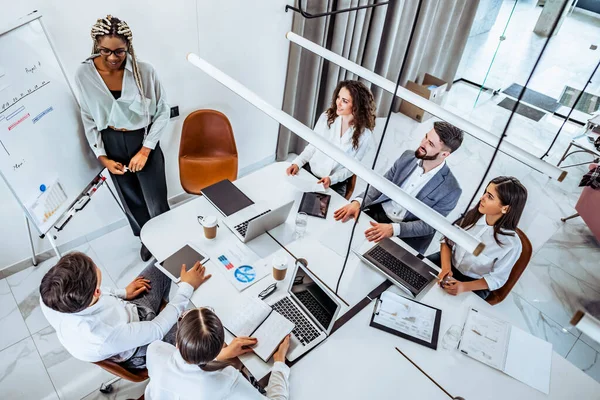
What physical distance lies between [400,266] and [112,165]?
1793mm

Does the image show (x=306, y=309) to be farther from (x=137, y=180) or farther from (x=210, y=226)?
(x=137, y=180)

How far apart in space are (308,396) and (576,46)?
18.0ft

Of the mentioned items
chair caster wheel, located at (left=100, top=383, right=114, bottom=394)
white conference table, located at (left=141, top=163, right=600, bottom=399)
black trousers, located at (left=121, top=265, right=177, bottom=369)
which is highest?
white conference table, located at (left=141, top=163, right=600, bottom=399)

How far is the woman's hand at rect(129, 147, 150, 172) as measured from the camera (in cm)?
255

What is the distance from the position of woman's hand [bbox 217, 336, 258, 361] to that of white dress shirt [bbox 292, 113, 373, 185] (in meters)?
1.34

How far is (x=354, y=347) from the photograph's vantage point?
183cm

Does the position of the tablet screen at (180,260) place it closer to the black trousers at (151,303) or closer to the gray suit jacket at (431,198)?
the black trousers at (151,303)

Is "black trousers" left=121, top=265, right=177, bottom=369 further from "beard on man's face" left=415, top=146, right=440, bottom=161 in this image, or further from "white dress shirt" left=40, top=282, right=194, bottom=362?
"beard on man's face" left=415, top=146, right=440, bottom=161

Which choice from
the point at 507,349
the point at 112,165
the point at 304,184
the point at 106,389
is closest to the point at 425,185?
the point at 304,184

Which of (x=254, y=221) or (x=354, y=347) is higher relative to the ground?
(x=254, y=221)

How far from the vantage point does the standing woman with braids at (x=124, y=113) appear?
85.0 inches

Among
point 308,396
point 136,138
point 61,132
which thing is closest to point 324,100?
point 136,138

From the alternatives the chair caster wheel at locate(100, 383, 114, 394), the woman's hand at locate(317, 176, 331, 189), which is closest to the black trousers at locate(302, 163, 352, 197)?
the woman's hand at locate(317, 176, 331, 189)

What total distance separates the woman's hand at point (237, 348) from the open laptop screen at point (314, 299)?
30 cm
